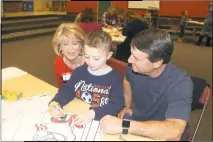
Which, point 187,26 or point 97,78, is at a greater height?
point 187,26

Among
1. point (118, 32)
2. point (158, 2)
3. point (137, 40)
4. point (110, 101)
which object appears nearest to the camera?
point (137, 40)

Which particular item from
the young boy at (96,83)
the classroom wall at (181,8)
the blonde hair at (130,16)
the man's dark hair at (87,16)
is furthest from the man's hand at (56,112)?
the classroom wall at (181,8)

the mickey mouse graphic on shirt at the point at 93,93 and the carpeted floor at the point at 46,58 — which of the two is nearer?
the mickey mouse graphic on shirt at the point at 93,93

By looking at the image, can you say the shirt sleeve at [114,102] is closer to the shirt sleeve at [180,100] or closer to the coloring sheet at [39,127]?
the coloring sheet at [39,127]

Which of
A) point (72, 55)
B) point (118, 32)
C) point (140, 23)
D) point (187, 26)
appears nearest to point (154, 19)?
point (187, 26)

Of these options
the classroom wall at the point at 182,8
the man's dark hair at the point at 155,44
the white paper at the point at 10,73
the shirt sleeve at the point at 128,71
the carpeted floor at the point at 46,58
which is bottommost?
the carpeted floor at the point at 46,58

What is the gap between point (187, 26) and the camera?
310 inches

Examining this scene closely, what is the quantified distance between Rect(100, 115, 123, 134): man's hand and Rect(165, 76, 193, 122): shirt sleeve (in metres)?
0.27

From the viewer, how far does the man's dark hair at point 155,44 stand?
4.40ft

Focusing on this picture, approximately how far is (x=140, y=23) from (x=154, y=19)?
497 cm

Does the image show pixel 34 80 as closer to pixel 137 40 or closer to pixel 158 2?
pixel 137 40

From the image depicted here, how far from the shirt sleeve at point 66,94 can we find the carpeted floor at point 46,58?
2029 mm

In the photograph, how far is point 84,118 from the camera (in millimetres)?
1282

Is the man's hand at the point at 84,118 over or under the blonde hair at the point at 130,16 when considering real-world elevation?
under
